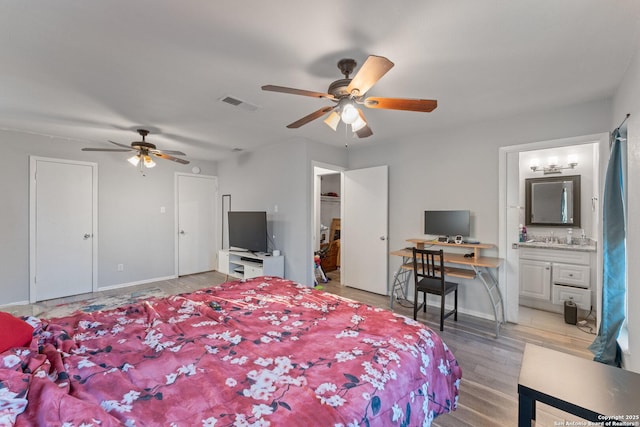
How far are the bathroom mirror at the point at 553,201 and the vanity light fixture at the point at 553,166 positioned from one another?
111mm

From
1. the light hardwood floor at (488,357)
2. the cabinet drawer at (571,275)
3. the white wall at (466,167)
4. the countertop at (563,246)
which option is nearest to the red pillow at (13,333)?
the light hardwood floor at (488,357)

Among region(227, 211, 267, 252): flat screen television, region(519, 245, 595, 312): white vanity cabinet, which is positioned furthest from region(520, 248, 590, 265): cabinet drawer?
region(227, 211, 267, 252): flat screen television

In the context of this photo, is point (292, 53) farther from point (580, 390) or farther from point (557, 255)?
point (557, 255)

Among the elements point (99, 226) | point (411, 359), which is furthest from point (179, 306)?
point (99, 226)

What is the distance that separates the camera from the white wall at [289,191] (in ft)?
13.6

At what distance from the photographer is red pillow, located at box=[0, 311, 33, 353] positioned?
1.19m

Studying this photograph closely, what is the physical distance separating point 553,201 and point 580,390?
12.9ft

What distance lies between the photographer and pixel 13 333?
1.25m

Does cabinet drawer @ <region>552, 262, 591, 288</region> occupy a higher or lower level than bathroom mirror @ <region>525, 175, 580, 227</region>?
lower

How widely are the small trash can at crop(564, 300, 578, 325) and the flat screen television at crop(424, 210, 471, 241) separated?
136 centimetres

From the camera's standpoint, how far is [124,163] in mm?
4844

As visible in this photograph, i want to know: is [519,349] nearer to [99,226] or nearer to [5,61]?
[5,61]

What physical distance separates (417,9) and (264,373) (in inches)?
80.2

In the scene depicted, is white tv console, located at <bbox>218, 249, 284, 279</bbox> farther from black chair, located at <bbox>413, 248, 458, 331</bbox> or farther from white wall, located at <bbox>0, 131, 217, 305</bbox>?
black chair, located at <bbox>413, 248, 458, 331</bbox>
